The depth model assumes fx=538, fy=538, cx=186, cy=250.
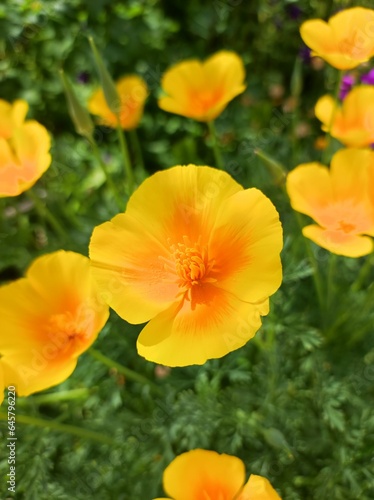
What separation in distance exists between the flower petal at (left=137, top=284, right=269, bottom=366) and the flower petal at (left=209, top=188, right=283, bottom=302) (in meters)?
0.02

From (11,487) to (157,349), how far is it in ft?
2.11

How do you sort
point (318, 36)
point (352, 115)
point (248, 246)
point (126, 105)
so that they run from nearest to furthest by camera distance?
point (248, 246)
point (318, 36)
point (352, 115)
point (126, 105)

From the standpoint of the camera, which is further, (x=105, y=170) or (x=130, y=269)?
(x=105, y=170)

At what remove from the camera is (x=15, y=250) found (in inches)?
76.4

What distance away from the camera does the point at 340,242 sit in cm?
110

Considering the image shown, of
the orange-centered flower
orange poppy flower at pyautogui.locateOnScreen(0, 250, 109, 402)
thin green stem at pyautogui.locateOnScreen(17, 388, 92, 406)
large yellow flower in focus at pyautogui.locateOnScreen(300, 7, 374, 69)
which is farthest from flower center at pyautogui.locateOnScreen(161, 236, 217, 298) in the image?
thin green stem at pyautogui.locateOnScreen(17, 388, 92, 406)

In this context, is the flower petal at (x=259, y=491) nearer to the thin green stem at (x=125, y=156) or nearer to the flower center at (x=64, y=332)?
the flower center at (x=64, y=332)

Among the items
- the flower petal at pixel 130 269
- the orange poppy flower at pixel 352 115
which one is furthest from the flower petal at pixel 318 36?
the flower petal at pixel 130 269

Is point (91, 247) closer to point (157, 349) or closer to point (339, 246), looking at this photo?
point (157, 349)

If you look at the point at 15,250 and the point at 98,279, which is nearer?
the point at 98,279

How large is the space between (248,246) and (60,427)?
2.01 ft

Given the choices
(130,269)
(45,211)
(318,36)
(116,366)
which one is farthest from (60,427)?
(318,36)

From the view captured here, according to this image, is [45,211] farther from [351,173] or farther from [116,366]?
[351,173]

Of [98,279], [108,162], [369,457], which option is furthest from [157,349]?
[108,162]
